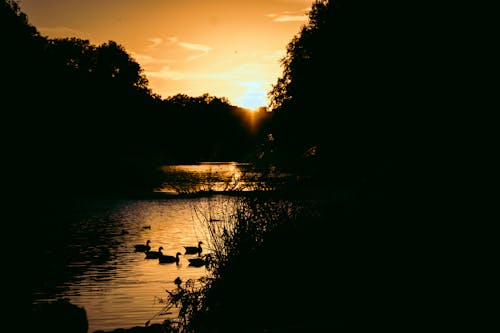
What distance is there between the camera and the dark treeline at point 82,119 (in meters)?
44.2

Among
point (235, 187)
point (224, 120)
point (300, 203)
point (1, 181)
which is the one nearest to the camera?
point (235, 187)

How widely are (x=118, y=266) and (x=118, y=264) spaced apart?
2.16ft

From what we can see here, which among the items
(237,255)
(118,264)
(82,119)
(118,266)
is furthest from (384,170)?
(82,119)

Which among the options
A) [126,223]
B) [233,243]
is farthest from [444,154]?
[126,223]

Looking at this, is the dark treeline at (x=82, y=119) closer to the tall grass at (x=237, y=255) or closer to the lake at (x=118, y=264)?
the tall grass at (x=237, y=255)

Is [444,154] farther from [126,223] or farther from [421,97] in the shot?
[126,223]

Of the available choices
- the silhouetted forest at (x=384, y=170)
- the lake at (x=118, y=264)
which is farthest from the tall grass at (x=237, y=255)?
the lake at (x=118, y=264)

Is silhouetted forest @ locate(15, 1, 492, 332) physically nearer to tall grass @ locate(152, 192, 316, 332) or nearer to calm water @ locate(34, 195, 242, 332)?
tall grass @ locate(152, 192, 316, 332)

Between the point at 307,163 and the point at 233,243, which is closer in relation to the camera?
the point at 233,243

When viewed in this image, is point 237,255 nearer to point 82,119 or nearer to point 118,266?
point 118,266

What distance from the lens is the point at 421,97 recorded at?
1373 cm

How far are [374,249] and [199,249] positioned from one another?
19.1m

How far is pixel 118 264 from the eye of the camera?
88.0 ft

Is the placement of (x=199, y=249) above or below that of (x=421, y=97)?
below
